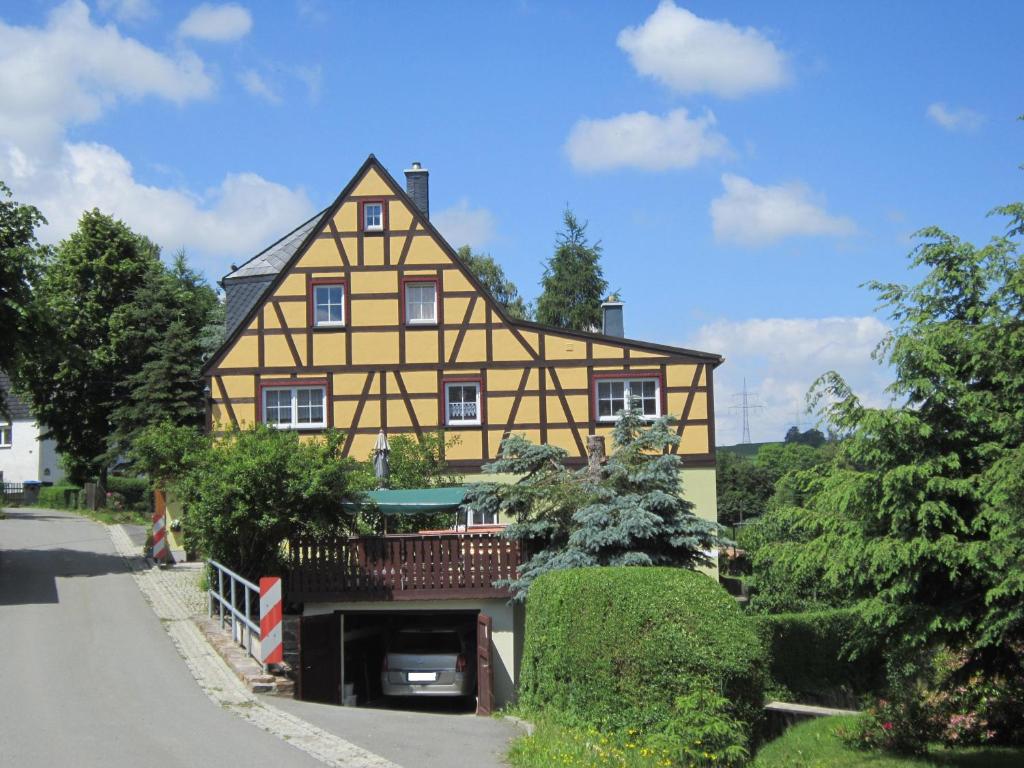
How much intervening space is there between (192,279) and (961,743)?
4842 centimetres

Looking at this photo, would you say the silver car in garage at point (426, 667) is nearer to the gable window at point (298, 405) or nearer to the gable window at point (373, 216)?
the gable window at point (298, 405)

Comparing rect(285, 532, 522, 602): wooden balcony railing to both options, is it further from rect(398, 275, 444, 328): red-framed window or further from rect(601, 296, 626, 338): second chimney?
rect(601, 296, 626, 338): second chimney

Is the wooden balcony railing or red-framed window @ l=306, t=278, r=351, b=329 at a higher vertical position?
red-framed window @ l=306, t=278, r=351, b=329

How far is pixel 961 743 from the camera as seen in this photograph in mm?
14945

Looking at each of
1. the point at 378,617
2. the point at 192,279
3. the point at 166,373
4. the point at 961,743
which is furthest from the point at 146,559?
the point at 192,279

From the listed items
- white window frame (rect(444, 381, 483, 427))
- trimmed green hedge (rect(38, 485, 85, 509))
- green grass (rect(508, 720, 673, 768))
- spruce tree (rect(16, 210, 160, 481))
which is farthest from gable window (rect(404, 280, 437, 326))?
trimmed green hedge (rect(38, 485, 85, 509))

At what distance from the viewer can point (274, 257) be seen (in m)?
34.9

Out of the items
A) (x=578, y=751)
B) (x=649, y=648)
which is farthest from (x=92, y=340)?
(x=578, y=751)

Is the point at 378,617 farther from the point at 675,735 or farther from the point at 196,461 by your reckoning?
the point at 675,735

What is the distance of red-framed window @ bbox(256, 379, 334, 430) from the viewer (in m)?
29.6

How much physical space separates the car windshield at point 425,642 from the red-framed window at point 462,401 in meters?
10.8

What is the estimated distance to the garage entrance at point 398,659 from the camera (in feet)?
55.5

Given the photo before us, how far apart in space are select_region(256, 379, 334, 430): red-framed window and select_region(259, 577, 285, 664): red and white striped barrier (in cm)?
1587

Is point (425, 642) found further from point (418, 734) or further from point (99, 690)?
point (418, 734)
